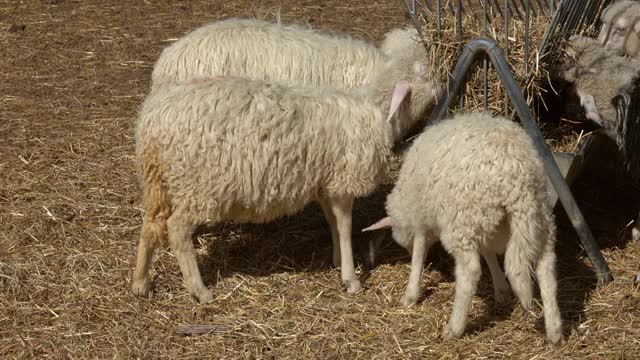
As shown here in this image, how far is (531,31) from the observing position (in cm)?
556

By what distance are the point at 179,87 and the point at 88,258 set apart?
124 centimetres

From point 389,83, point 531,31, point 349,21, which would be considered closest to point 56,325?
point 389,83

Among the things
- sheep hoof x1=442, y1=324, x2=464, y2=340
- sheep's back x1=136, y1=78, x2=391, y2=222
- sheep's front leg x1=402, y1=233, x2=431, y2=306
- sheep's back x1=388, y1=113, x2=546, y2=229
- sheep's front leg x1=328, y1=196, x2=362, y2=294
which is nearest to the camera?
sheep's back x1=388, y1=113, x2=546, y2=229

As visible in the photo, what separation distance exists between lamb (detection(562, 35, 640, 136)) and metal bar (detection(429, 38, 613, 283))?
502 millimetres

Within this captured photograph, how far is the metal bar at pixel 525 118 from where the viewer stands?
498 cm

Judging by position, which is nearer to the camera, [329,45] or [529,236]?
[529,236]

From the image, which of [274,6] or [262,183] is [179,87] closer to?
[262,183]

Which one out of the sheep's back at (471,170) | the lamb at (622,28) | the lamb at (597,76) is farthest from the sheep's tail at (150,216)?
the lamb at (622,28)

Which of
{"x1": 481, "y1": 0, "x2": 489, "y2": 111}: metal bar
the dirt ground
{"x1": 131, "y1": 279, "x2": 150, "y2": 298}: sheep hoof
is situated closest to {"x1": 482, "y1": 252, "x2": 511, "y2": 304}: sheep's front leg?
the dirt ground

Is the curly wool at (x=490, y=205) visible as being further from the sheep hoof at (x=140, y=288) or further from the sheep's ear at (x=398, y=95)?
the sheep hoof at (x=140, y=288)

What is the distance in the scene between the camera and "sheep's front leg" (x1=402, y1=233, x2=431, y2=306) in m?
4.92

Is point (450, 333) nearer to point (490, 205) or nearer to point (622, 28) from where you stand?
point (490, 205)

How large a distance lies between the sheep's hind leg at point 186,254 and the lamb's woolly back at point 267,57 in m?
1.14

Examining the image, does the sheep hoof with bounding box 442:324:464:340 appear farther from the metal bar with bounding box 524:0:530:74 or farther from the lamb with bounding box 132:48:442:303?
the metal bar with bounding box 524:0:530:74
